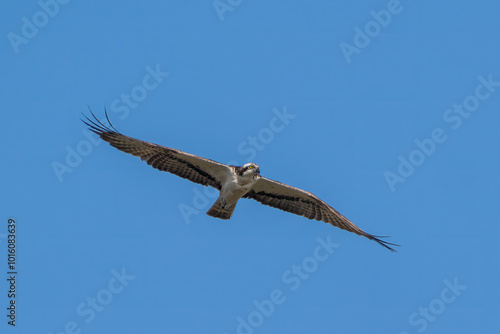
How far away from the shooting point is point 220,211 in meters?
24.7

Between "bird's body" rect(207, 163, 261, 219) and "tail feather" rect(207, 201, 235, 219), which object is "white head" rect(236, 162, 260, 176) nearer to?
"bird's body" rect(207, 163, 261, 219)

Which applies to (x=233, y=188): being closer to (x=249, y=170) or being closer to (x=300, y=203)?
(x=249, y=170)

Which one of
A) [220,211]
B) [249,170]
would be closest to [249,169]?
[249,170]

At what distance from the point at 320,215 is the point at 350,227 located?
2.94 feet

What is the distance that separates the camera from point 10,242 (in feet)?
81.4

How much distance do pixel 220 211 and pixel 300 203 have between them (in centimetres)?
241

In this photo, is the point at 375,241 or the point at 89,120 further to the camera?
the point at 375,241

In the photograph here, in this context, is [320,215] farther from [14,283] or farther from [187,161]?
[14,283]

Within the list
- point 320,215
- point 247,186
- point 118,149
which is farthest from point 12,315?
point 320,215

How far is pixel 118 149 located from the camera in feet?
79.0

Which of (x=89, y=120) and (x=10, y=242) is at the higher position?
(x=89, y=120)

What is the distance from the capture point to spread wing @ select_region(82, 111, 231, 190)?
2389cm

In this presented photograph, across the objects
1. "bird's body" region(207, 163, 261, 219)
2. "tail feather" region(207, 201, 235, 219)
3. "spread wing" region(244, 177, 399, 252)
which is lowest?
"tail feather" region(207, 201, 235, 219)

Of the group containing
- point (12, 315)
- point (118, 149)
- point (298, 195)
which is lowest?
point (12, 315)
